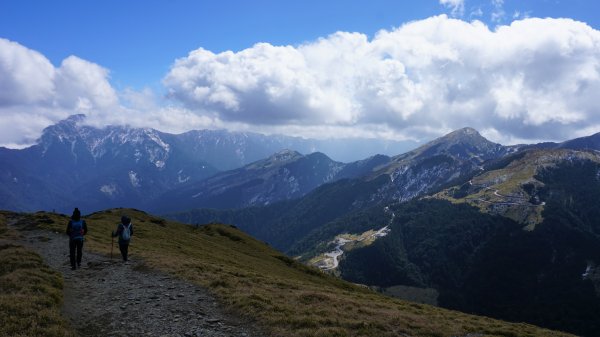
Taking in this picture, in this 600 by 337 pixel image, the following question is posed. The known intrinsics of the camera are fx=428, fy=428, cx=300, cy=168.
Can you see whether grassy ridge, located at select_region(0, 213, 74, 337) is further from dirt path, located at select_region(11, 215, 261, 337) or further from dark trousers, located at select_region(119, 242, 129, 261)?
dark trousers, located at select_region(119, 242, 129, 261)

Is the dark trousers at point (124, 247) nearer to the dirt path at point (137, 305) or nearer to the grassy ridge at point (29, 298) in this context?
the dirt path at point (137, 305)

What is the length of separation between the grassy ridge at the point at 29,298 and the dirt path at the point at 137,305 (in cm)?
95

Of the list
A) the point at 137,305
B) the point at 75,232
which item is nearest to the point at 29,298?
the point at 137,305

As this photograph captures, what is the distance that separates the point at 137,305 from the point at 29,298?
18.0ft

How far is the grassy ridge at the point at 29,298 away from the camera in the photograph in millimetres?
18469

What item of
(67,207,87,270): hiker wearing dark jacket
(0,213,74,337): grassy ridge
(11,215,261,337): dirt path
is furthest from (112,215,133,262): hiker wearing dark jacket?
(0,213,74,337): grassy ridge

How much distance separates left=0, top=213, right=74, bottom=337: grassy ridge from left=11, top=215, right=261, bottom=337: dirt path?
0.95m

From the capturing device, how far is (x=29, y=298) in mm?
22625

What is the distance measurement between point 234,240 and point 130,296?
9437cm

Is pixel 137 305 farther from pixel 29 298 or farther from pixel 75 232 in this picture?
pixel 75 232

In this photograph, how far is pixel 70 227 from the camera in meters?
34.8

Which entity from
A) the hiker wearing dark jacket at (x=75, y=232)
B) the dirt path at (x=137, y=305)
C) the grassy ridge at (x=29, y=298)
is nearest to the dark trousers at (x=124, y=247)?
the dirt path at (x=137, y=305)

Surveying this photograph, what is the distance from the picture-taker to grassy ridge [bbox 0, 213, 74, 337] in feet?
60.6

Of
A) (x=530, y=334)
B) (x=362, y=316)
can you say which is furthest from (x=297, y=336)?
(x=530, y=334)
